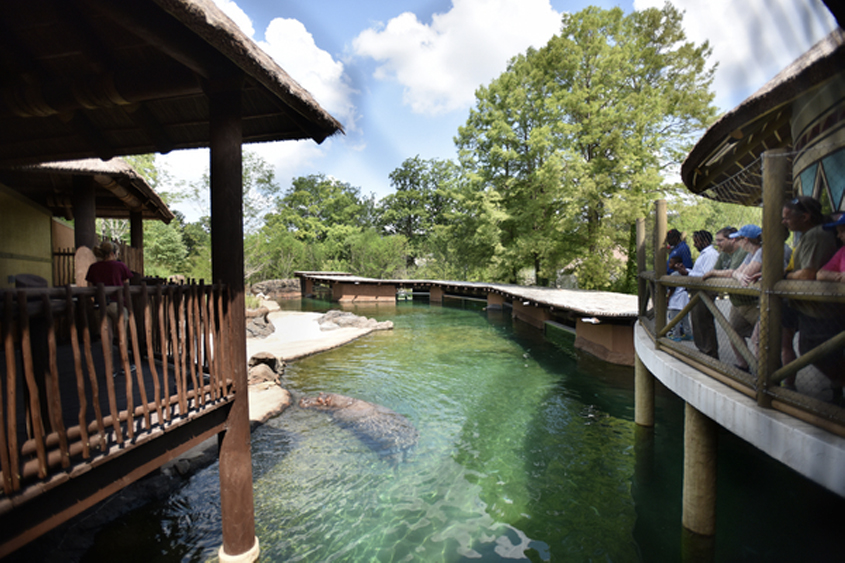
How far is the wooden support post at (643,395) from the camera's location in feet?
20.4

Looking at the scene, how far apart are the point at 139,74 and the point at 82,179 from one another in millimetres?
5705

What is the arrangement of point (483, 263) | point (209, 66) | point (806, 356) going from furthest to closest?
point (483, 263), point (209, 66), point (806, 356)

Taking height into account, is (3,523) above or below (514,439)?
above

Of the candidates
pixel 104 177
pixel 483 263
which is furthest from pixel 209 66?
pixel 483 263

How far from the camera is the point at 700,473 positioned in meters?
3.65

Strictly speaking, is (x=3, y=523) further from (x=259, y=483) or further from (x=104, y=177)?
(x=104, y=177)

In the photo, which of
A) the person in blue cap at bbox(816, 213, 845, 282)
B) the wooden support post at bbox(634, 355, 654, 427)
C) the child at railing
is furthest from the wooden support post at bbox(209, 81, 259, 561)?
the wooden support post at bbox(634, 355, 654, 427)

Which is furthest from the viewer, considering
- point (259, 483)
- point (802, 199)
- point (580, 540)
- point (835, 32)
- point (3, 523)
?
point (259, 483)

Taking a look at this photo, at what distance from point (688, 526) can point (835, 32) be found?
4260mm

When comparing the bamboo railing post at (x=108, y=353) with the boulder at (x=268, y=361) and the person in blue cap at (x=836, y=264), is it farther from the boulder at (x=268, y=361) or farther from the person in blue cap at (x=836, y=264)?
the boulder at (x=268, y=361)

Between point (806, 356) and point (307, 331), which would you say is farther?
point (307, 331)

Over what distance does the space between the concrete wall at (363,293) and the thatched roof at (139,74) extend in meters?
22.9

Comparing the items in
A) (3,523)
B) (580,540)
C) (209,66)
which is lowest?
(580,540)

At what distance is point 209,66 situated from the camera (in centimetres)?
324
